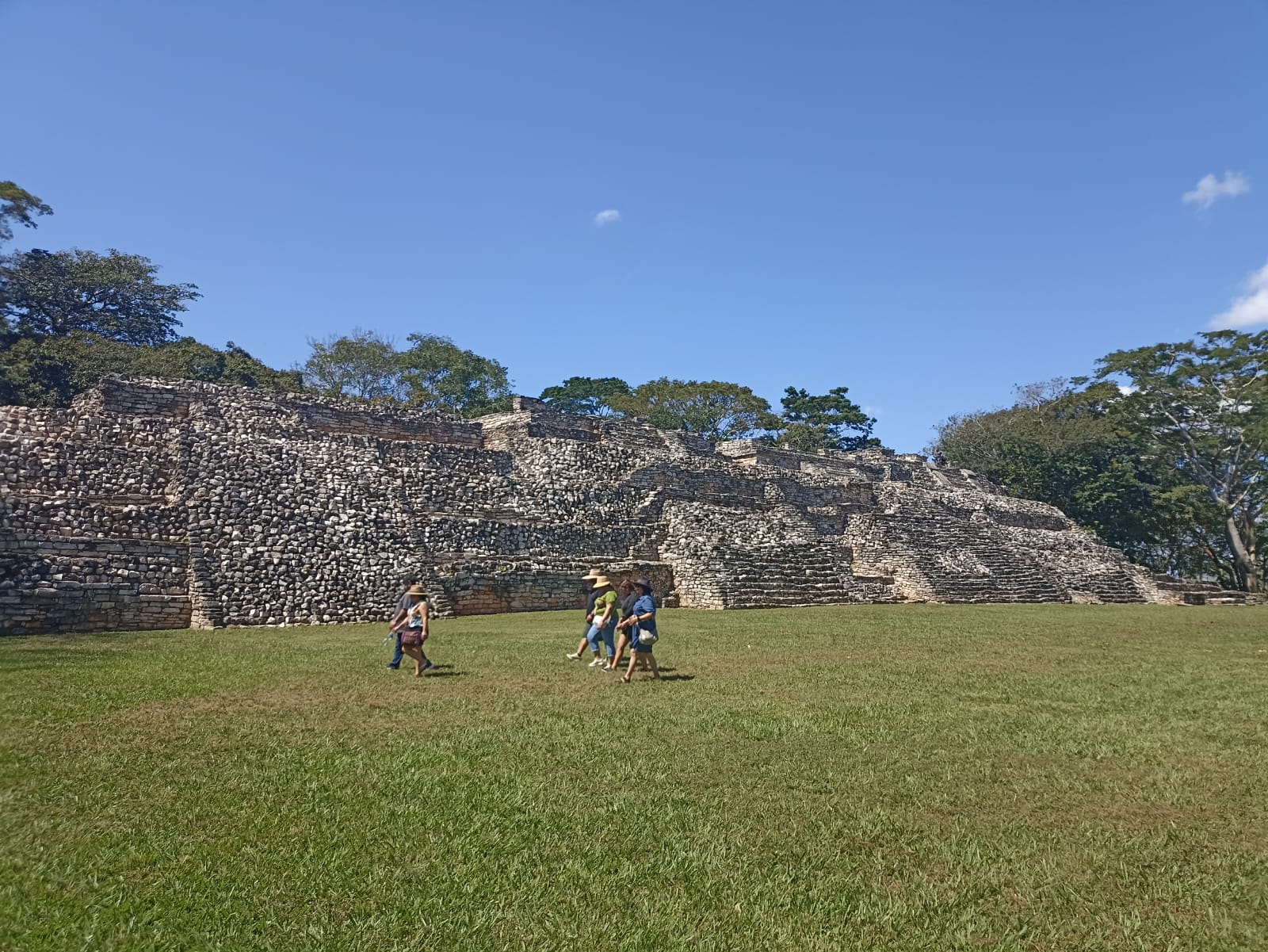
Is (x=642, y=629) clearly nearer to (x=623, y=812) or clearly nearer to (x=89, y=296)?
(x=623, y=812)

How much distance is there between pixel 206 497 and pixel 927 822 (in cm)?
1501

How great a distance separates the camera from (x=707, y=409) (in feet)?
163

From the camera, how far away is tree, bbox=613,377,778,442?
162 ft

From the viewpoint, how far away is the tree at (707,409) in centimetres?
4944

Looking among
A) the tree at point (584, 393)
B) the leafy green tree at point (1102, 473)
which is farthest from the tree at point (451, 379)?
the leafy green tree at point (1102, 473)

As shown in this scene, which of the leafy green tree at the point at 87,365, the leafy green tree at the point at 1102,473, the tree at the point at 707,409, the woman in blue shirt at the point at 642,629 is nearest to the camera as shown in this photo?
the woman in blue shirt at the point at 642,629

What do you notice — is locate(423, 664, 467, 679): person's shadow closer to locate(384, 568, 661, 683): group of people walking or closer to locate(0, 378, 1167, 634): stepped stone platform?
locate(384, 568, 661, 683): group of people walking

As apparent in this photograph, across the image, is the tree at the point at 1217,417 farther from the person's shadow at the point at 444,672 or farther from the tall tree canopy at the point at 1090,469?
the person's shadow at the point at 444,672

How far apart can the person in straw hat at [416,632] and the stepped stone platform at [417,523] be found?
6186mm

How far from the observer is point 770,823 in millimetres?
4305

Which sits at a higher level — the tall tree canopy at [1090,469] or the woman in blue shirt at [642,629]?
the tall tree canopy at [1090,469]

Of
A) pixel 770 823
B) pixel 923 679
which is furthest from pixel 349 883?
pixel 923 679

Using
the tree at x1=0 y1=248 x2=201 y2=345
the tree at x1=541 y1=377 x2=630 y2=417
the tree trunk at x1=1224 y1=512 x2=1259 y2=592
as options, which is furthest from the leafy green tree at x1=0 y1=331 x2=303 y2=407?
the tree trunk at x1=1224 y1=512 x2=1259 y2=592

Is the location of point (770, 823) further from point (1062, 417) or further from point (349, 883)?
point (1062, 417)
